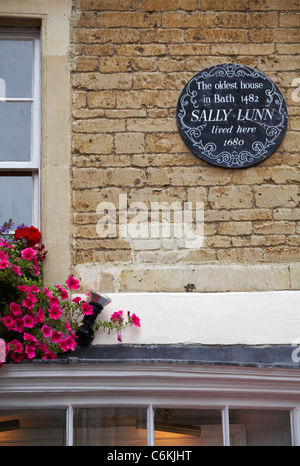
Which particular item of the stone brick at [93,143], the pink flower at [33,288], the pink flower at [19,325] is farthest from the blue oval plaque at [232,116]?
the pink flower at [19,325]

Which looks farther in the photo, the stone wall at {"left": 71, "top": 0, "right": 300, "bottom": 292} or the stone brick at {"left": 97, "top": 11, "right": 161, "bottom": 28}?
the stone brick at {"left": 97, "top": 11, "right": 161, "bottom": 28}

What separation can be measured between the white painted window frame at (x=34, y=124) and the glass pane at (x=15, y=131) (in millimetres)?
39

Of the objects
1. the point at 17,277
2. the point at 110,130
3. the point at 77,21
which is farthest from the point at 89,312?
the point at 77,21

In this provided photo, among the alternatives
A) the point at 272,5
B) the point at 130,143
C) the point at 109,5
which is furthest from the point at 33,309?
the point at 272,5

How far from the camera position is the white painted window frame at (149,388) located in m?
4.22

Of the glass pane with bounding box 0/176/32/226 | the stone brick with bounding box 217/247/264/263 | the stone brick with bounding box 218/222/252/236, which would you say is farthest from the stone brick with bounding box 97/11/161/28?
the stone brick with bounding box 217/247/264/263

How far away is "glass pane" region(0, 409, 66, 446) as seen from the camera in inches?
166

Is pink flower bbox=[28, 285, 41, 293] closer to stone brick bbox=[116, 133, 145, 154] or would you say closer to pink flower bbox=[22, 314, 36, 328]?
pink flower bbox=[22, 314, 36, 328]

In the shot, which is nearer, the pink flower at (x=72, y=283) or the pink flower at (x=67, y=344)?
the pink flower at (x=67, y=344)

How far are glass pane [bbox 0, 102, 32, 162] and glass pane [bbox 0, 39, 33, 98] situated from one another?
0.33 ft

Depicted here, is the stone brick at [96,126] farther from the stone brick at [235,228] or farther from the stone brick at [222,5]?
the stone brick at [222,5]

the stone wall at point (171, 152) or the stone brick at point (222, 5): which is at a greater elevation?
the stone brick at point (222, 5)

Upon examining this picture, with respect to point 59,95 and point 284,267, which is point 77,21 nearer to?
point 59,95

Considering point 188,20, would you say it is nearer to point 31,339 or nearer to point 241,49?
point 241,49
